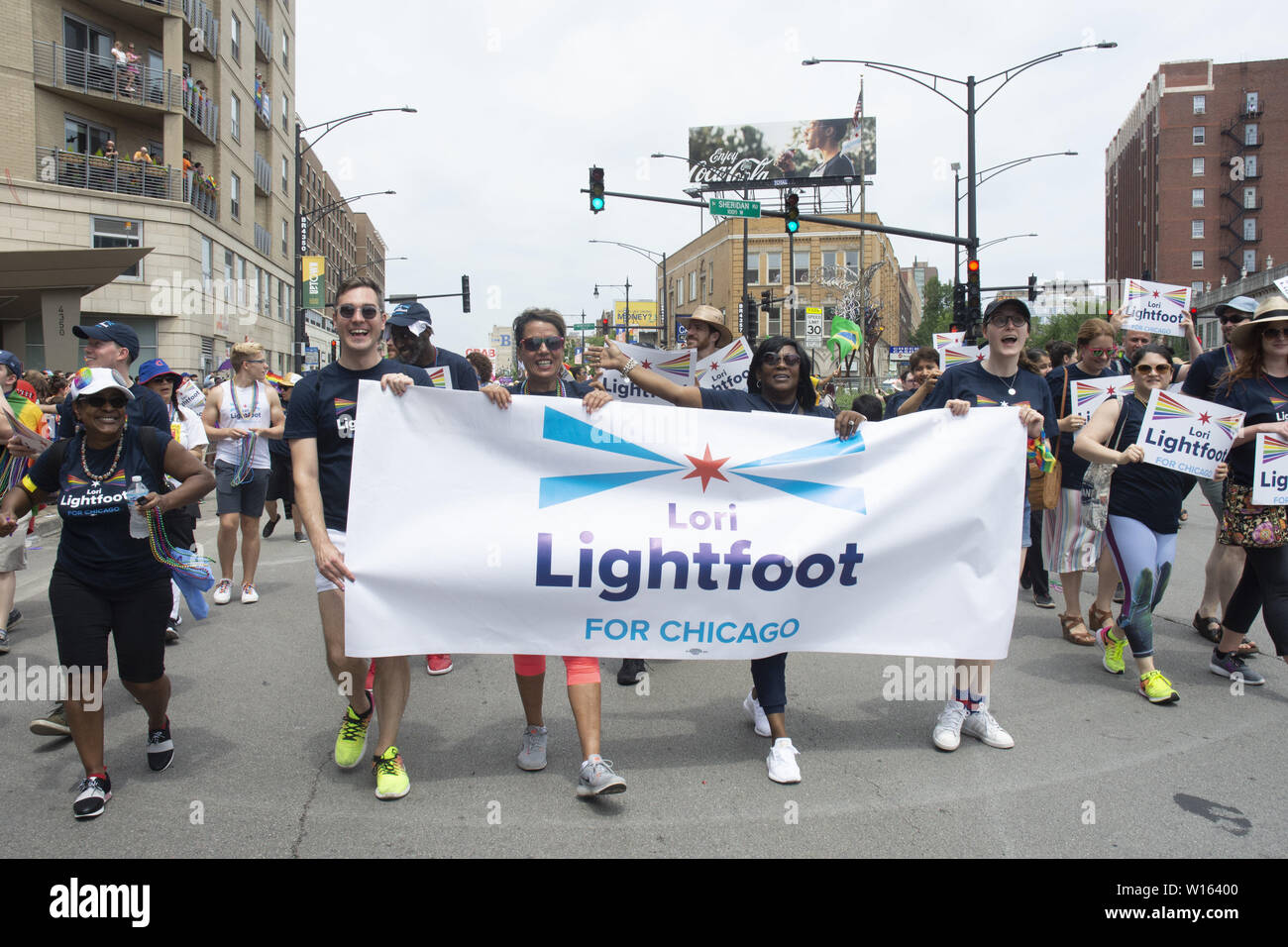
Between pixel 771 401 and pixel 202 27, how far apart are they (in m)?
34.4

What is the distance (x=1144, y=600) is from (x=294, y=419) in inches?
173

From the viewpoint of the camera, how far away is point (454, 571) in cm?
373

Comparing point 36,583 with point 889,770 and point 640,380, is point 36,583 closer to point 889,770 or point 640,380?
point 640,380

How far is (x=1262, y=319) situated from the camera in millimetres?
4746

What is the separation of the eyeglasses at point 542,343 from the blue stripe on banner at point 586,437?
0.46m

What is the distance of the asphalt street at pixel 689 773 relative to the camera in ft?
10.8

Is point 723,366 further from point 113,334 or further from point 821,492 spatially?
point 113,334

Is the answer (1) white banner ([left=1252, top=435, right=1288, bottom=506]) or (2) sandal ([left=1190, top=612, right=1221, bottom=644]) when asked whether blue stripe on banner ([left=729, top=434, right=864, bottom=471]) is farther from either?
(2) sandal ([left=1190, top=612, right=1221, bottom=644])

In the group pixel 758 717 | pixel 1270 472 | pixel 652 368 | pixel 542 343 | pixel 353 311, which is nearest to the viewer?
pixel 353 311

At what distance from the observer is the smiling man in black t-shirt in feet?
12.0

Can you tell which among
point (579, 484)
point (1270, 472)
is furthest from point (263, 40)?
point (1270, 472)

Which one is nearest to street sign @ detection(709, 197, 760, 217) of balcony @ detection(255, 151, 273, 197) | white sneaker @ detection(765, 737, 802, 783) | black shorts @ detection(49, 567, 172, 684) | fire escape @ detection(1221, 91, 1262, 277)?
white sneaker @ detection(765, 737, 802, 783)

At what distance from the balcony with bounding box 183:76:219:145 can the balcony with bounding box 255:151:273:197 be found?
18.4 ft

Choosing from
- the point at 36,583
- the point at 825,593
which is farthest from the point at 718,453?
the point at 36,583
